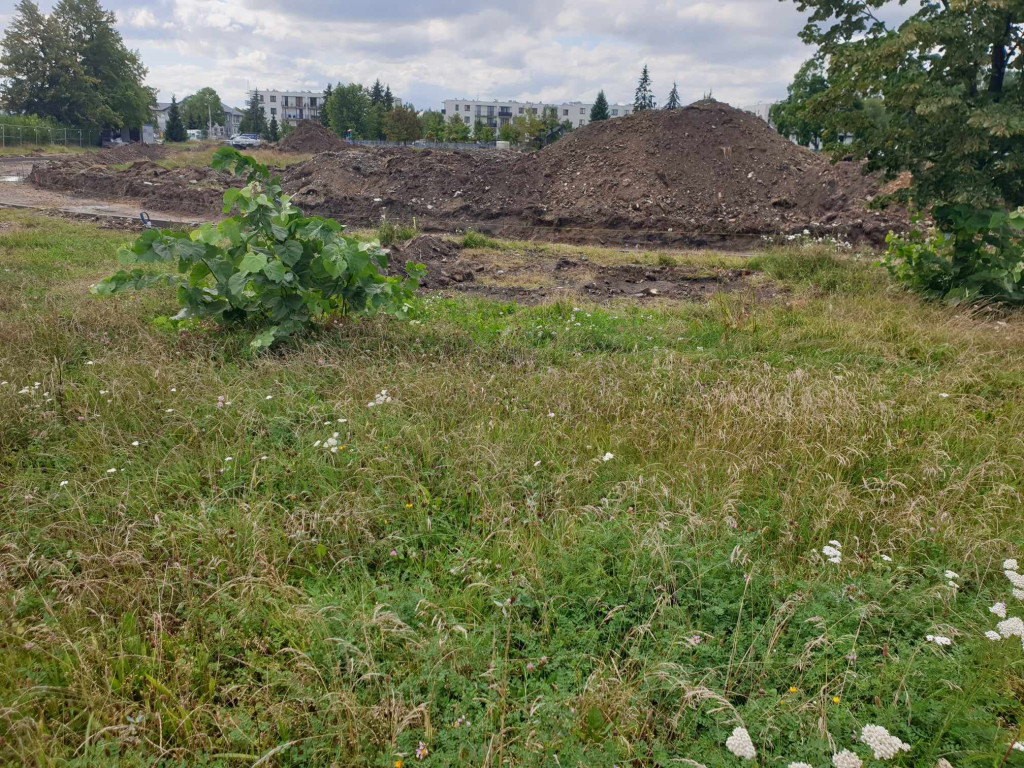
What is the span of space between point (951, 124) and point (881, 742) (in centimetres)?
800

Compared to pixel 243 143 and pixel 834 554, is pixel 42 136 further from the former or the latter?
pixel 834 554

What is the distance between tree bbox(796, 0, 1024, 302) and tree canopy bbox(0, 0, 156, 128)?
62.2 meters

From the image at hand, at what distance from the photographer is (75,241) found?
1220 cm

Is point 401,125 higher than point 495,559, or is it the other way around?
point 401,125

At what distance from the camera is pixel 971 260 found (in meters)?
7.93

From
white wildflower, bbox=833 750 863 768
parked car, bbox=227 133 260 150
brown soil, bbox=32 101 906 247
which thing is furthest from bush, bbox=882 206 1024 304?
parked car, bbox=227 133 260 150

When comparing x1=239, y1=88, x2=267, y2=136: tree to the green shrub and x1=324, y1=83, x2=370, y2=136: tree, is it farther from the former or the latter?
the green shrub

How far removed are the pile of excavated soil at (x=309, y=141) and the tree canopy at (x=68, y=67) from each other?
25146 millimetres

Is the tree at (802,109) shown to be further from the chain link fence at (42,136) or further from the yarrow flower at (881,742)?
the chain link fence at (42,136)

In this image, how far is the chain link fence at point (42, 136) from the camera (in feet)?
149

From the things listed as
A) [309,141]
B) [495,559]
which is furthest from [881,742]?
[309,141]

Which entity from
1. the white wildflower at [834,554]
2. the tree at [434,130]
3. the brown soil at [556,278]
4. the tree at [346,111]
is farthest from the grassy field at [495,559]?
the tree at [346,111]

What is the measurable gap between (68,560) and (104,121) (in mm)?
64863

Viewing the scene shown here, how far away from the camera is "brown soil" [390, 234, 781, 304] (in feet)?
32.5
